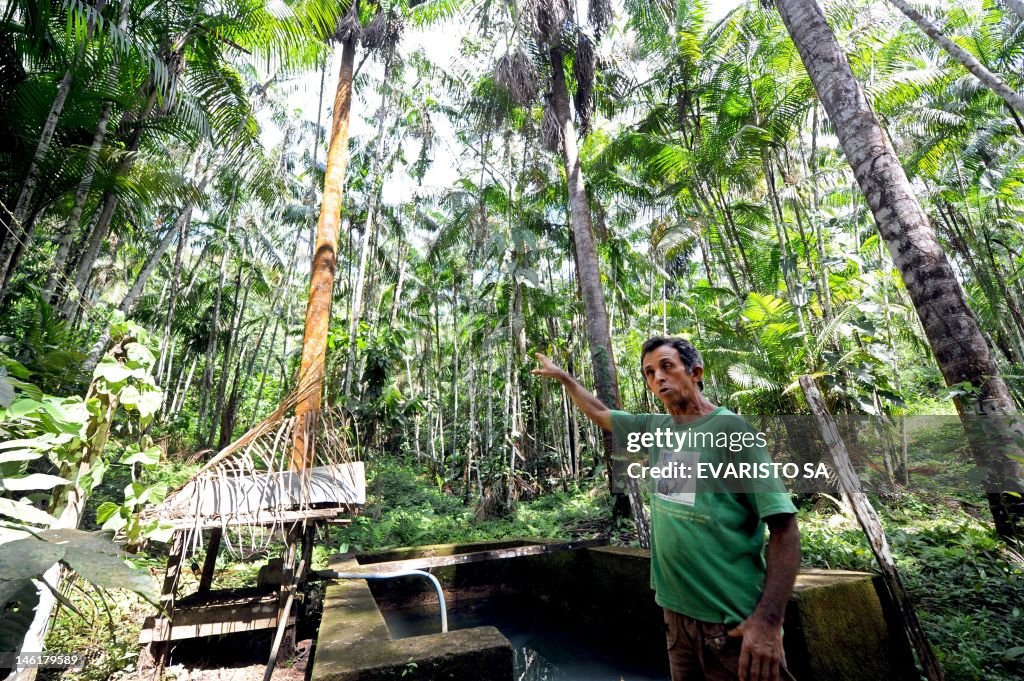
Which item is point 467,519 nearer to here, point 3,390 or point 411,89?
point 3,390

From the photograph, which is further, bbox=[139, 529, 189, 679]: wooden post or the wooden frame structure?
bbox=[139, 529, 189, 679]: wooden post

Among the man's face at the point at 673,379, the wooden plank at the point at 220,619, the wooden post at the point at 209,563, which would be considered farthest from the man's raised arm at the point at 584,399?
the wooden post at the point at 209,563

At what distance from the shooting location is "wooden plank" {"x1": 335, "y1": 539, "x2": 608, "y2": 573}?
16.2 feet

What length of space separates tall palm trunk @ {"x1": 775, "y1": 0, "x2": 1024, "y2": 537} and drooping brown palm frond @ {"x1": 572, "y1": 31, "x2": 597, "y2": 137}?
4.84 metres

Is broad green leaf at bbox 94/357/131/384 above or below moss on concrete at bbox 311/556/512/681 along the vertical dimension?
above

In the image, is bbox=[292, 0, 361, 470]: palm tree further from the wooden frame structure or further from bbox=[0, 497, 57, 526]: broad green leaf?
bbox=[0, 497, 57, 526]: broad green leaf

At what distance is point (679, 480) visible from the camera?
1.77 metres

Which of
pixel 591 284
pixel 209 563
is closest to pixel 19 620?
pixel 209 563

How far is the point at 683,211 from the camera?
11.7m

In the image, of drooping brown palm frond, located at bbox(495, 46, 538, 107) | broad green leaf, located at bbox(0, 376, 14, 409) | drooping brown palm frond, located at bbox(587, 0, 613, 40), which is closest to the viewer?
broad green leaf, located at bbox(0, 376, 14, 409)

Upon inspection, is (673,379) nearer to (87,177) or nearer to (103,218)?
(87,177)

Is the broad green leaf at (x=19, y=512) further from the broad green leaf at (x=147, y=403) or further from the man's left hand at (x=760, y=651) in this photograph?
the man's left hand at (x=760, y=651)

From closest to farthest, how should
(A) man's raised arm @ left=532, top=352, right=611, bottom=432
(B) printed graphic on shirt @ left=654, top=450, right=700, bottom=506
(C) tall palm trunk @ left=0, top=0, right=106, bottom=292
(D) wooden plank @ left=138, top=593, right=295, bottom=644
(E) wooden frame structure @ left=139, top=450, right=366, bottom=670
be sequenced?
(B) printed graphic on shirt @ left=654, top=450, right=700, bottom=506 → (A) man's raised arm @ left=532, top=352, right=611, bottom=432 → (E) wooden frame structure @ left=139, top=450, right=366, bottom=670 → (D) wooden plank @ left=138, top=593, right=295, bottom=644 → (C) tall palm trunk @ left=0, top=0, right=106, bottom=292
